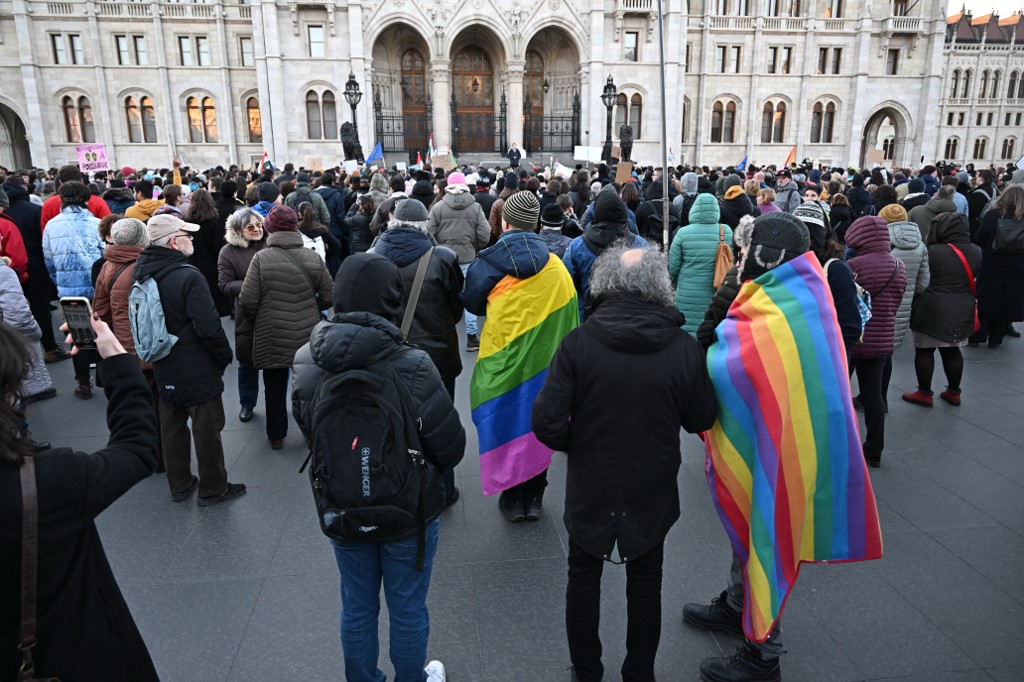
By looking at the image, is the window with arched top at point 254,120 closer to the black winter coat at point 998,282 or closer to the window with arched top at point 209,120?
the window with arched top at point 209,120

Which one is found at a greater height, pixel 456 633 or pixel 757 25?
pixel 757 25

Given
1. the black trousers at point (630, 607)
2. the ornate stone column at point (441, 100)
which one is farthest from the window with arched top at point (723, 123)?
the black trousers at point (630, 607)

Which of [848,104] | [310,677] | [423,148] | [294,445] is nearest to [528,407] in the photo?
[310,677]

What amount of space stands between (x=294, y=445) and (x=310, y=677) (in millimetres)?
2767

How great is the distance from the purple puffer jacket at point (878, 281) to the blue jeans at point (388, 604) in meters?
4.06

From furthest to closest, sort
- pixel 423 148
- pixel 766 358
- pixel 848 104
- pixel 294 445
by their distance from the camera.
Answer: pixel 848 104
pixel 423 148
pixel 294 445
pixel 766 358

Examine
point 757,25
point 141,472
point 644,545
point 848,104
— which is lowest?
point 644,545

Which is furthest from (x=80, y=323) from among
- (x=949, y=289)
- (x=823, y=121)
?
(x=823, y=121)

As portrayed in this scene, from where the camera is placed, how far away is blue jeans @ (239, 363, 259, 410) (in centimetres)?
600

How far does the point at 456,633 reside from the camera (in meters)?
3.30

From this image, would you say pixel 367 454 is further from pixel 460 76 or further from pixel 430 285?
pixel 460 76

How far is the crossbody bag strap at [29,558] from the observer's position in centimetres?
167

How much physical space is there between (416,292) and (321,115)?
97.1 feet

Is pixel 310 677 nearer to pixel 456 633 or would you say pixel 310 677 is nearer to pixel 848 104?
pixel 456 633
